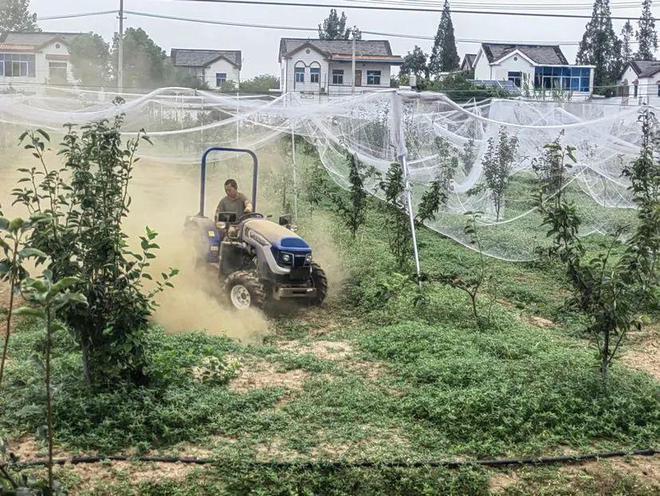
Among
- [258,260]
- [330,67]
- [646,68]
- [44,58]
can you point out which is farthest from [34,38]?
[258,260]

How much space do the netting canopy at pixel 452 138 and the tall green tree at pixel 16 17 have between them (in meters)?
50.1

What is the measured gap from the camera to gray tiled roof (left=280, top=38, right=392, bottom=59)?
47.8m

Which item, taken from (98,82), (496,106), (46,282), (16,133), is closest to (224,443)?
(46,282)

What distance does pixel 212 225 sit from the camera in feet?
30.2

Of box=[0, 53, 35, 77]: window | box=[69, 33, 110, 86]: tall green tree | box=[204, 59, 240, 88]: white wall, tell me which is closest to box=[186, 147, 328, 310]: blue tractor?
box=[69, 33, 110, 86]: tall green tree

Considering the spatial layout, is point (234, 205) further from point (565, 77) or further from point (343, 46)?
point (565, 77)

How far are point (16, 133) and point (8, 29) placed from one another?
47.0m

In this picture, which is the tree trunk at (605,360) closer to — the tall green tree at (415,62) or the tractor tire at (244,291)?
the tractor tire at (244,291)

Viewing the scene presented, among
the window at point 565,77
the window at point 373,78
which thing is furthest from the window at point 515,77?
the window at point 373,78

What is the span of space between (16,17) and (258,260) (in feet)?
192

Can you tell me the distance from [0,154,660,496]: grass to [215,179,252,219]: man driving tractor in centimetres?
219

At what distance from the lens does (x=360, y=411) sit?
17.6ft

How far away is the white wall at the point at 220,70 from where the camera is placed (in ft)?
168

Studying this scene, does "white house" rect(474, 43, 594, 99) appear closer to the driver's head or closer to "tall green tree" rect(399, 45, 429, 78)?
"tall green tree" rect(399, 45, 429, 78)
